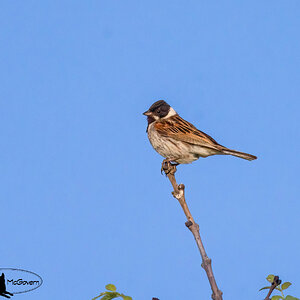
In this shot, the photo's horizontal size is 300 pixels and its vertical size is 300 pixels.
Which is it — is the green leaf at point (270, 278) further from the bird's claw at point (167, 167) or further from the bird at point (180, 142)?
the bird at point (180, 142)

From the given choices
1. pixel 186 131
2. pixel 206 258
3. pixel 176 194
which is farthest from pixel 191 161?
pixel 206 258

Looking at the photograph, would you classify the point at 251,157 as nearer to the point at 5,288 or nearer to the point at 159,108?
the point at 159,108

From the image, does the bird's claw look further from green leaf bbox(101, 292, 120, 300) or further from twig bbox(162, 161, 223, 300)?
green leaf bbox(101, 292, 120, 300)

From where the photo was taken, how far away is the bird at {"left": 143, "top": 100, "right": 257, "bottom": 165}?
31.5 feet

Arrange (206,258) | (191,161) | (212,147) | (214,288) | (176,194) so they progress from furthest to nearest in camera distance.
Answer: (191,161) → (212,147) → (176,194) → (206,258) → (214,288)

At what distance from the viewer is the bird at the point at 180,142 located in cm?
959

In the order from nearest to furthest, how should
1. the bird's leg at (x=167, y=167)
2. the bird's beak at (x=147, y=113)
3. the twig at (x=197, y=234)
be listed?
the twig at (x=197, y=234)
the bird's leg at (x=167, y=167)
the bird's beak at (x=147, y=113)

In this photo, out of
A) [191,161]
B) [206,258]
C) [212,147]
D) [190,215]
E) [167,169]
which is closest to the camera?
[206,258]

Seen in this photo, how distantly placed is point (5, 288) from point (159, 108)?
6.58m

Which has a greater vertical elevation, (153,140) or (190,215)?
(153,140)

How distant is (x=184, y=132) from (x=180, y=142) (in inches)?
11.9

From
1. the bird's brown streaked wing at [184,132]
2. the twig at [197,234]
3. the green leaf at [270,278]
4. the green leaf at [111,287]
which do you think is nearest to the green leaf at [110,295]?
the green leaf at [111,287]

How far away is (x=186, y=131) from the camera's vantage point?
10.0m

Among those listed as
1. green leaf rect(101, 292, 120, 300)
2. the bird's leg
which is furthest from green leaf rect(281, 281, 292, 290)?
the bird's leg
